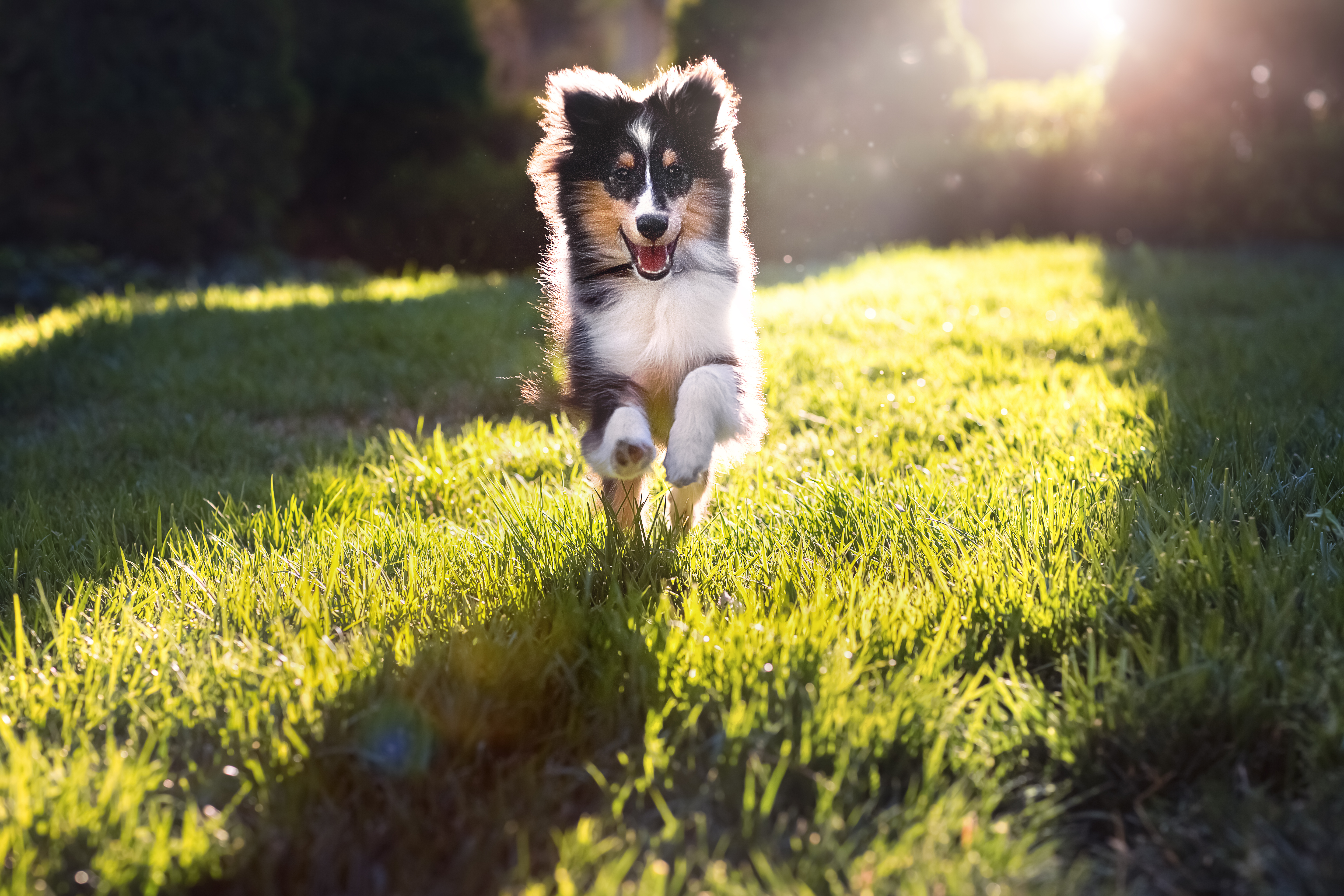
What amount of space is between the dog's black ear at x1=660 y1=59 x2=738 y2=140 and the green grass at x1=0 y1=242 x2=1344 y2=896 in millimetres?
1153

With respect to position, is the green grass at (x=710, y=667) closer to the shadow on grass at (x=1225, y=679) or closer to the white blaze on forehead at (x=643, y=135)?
the shadow on grass at (x=1225, y=679)

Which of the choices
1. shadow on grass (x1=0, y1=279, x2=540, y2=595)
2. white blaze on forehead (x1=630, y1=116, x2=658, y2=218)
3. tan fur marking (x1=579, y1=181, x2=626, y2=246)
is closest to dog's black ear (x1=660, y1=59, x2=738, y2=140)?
white blaze on forehead (x1=630, y1=116, x2=658, y2=218)

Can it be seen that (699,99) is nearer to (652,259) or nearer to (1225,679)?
(652,259)

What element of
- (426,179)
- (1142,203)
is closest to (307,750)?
(426,179)

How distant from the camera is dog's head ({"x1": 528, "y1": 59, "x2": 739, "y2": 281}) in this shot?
2.85m

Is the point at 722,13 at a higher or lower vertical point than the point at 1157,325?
higher

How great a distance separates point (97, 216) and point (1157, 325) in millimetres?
9192

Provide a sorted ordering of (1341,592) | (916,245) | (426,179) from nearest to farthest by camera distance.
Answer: (1341,592) → (916,245) → (426,179)

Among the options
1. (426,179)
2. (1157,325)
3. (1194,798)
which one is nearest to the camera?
(1194,798)

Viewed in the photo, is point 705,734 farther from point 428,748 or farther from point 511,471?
point 511,471

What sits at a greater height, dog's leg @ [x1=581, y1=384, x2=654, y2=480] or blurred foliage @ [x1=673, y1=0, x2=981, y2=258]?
blurred foliage @ [x1=673, y1=0, x2=981, y2=258]

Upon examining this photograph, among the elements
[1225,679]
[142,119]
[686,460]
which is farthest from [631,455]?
[142,119]

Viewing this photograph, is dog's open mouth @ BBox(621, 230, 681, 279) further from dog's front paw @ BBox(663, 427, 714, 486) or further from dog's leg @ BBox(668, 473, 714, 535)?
dog's leg @ BBox(668, 473, 714, 535)

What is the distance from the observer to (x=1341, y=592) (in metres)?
2.25
